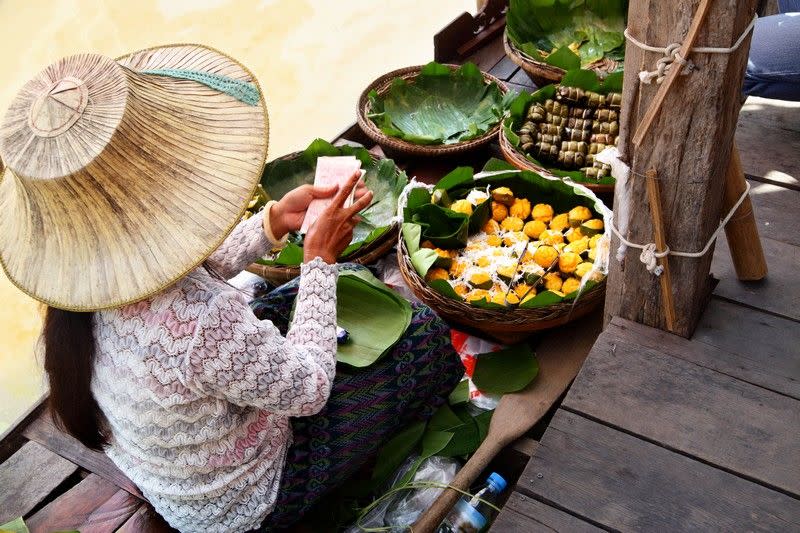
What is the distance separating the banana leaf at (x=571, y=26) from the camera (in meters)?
3.34

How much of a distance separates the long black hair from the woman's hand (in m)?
0.61

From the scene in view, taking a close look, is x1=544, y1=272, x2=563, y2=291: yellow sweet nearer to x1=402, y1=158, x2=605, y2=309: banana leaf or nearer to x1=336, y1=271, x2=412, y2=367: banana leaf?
x1=402, y1=158, x2=605, y2=309: banana leaf

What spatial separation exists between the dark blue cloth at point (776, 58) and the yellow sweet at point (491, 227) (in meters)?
0.90

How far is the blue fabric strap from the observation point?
1.74 m

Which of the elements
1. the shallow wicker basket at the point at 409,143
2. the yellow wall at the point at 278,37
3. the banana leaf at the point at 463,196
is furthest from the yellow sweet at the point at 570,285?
the yellow wall at the point at 278,37

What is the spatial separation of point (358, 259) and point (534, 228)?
2.01 ft

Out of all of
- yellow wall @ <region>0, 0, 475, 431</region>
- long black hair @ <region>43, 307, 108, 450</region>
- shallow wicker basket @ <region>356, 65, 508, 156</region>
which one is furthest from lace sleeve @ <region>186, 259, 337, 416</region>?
yellow wall @ <region>0, 0, 475, 431</region>

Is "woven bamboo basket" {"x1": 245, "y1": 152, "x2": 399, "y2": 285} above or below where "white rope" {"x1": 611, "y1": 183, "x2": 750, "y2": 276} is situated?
below

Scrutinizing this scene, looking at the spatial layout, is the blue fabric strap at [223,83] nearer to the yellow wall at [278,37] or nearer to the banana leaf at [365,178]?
the banana leaf at [365,178]

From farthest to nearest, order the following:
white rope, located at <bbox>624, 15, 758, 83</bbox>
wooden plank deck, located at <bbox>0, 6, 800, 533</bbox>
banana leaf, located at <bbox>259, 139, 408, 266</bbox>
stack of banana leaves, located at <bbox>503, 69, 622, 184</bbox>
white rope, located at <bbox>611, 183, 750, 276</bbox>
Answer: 1. banana leaf, located at <bbox>259, 139, 408, 266</bbox>
2. stack of banana leaves, located at <bbox>503, 69, 622, 184</bbox>
3. white rope, located at <bbox>611, 183, 750, 276</bbox>
4. wooden plank deck, located at <bbox>0, 6, 800, 533</bbox>
5. white rope, located at <bbox>624, 15, 758, 83</bbox>

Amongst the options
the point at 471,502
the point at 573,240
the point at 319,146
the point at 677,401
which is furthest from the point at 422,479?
the point at 319,146

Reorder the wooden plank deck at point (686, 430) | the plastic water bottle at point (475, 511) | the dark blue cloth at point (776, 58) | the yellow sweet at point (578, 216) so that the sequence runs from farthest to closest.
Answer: the yellow sweet at point (578, 216) → the dark blue cloth at point (776, 58) → the plastic water bottle at point (475, 511) → the wooden plank deck at point (686, 430)

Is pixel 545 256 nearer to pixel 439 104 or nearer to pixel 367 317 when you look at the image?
pixel 367 317

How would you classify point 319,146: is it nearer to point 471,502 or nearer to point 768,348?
point 471,502
